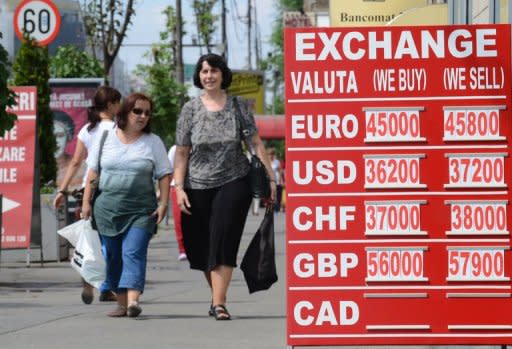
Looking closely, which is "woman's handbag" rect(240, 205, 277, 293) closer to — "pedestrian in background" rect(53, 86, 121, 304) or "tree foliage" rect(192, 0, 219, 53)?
"pedestrian in background" rect(53, 86, 121, 304)

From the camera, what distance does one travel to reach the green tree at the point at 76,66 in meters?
30.3

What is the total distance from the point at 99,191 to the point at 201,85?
102 centimetres

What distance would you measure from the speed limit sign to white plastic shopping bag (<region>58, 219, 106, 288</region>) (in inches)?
359

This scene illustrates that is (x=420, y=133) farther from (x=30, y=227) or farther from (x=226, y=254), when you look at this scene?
(x=30, y=227)

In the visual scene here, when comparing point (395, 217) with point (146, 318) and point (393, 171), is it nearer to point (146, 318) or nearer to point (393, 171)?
point (393, 171)

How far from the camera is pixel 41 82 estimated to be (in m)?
21.8

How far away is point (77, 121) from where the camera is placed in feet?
78.1

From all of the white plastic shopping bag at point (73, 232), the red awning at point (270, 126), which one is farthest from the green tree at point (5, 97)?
the red awning at point (270, 126)

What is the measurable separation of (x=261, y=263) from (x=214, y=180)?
2.65 ft

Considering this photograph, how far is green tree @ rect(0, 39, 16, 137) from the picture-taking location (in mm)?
13609

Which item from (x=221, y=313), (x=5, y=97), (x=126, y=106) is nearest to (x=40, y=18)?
(x=5, y=97)

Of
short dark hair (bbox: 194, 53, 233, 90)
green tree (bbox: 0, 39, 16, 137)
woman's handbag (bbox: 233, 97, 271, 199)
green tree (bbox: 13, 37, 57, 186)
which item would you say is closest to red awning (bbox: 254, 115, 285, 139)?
green tree (bbox: 13, 37, 57, 186)

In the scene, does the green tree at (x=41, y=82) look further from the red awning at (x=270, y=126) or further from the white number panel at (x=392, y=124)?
the red awning at (x=270, y=126)

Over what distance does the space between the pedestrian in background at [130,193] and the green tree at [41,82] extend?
35.4 ft
